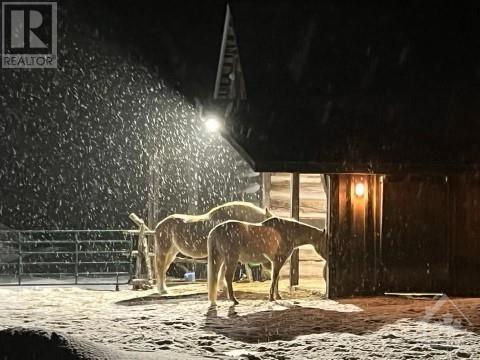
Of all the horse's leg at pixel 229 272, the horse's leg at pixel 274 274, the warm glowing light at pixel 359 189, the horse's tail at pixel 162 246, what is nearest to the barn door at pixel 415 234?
the warm glowing light at pixel 359 189

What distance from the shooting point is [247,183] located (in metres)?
16.4

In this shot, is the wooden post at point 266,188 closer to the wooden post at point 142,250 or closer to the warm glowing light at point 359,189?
the wooden post at point 142,250

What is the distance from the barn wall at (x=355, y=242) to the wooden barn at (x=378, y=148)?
19 mm

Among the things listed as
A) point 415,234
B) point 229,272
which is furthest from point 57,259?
point 415,234

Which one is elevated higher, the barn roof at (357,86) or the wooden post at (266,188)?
the barn roof at (357,86)

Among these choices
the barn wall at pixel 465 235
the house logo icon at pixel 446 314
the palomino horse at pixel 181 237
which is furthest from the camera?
the palomino horse at pixel 181 237

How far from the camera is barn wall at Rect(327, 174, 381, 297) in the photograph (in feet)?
39.1

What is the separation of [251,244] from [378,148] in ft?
9.56

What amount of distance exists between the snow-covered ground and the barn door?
624 mm

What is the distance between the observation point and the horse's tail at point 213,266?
36.6 feet

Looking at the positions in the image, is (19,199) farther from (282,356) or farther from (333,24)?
(282,356)

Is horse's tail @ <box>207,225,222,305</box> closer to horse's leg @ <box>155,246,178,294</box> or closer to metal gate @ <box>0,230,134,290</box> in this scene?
horse's leg @ <box>155,246,178,294</box>

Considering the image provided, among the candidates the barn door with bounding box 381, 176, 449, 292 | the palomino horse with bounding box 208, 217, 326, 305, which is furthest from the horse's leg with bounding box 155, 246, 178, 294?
the barn door with bounding box 381, 176, 449, 292

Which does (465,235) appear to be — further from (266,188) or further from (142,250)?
(142,250)
